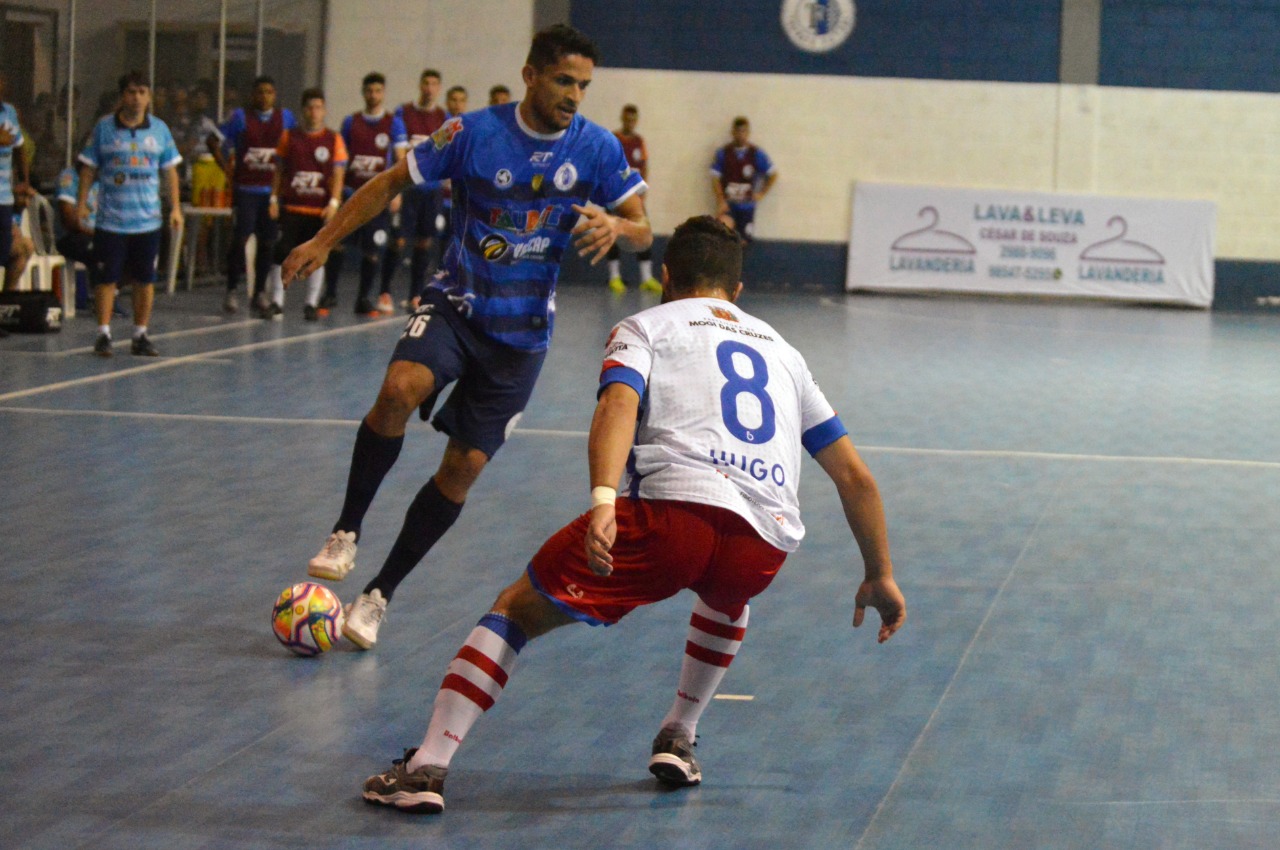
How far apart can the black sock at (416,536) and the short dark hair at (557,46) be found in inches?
50.3

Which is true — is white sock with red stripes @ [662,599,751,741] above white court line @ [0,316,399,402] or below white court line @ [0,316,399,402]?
below

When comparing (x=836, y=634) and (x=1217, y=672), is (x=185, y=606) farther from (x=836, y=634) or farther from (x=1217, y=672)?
(x=1217, y=672)

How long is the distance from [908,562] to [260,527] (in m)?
2.47

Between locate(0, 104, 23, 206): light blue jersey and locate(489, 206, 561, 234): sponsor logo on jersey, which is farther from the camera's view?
locate(0, 104, 23, 206): light blue jersey

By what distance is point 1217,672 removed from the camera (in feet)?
15.2

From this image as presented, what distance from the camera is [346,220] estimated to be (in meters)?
4.55

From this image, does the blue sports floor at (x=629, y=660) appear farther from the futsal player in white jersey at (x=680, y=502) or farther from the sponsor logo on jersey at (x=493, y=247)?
the sponsor logo on jersey at (x=493, y=247)

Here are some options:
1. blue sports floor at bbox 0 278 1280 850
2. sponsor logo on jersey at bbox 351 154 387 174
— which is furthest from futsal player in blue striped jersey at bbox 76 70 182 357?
sponsor logo on jersey at bbox 351 154 387 174

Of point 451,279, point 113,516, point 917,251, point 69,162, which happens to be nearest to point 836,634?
point 451,279

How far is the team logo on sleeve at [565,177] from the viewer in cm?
482

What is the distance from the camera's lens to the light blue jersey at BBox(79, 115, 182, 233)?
11.2 metres

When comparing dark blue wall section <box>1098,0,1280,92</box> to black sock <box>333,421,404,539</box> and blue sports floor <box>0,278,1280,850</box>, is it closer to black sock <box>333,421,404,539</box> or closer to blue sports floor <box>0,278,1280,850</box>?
blue sports floor <box>0,278,1280,850</box>

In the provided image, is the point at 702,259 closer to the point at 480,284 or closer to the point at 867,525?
the point at 867,525

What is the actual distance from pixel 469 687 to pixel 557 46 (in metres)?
2.04
